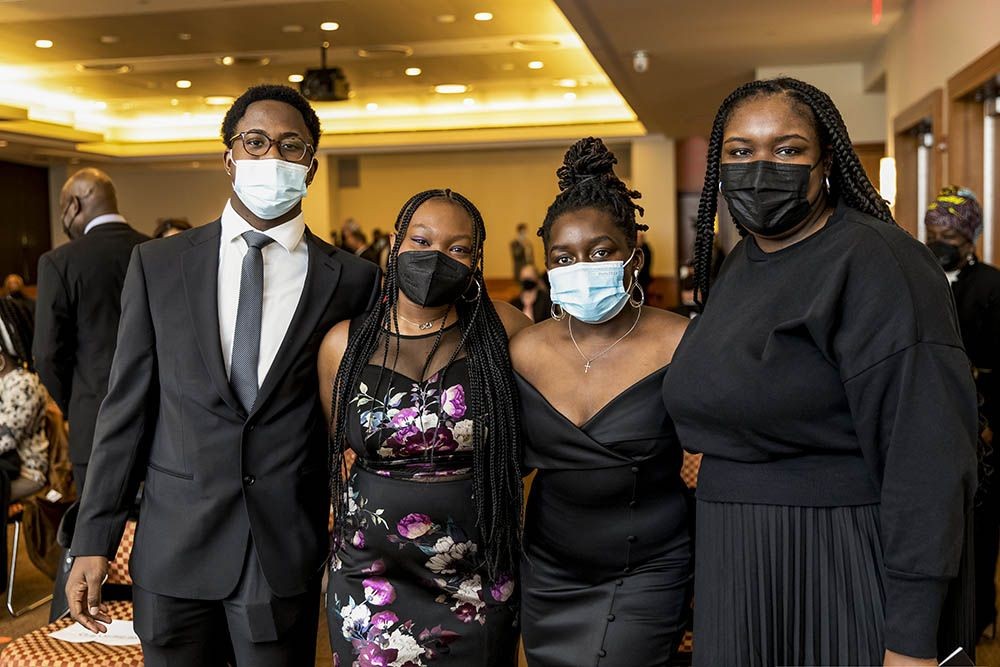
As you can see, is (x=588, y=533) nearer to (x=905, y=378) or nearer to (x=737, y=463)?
(x=737, y=463)

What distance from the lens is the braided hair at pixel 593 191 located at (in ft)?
8.11

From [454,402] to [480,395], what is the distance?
0.06 metres

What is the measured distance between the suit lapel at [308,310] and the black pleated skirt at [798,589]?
1.02 m

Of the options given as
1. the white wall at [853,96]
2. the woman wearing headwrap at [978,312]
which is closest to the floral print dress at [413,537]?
the woman wearing headwrap at [978,312]

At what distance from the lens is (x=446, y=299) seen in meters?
2.45

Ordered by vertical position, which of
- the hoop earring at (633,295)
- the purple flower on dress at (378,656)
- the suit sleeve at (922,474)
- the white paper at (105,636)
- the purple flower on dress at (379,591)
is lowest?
the white paper at (105,636)

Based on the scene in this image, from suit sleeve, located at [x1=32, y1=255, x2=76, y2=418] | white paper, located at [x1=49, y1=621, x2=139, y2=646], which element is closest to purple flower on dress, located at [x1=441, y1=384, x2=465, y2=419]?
white paper, located at [x1=49, y1=621, x2=139, y2=646]

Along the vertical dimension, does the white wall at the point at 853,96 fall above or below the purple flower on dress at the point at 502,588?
above

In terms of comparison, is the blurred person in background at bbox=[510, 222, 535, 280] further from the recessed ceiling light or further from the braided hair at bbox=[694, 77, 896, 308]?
the braided hair at bbox=[694, 77, 896, 308]

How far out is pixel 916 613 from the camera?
173 centimetres

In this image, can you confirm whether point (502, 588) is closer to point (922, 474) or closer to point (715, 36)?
point (922, 474)

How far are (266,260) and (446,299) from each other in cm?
45

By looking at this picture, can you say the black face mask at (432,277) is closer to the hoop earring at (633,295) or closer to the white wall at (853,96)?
the hoop earring at (633,295)

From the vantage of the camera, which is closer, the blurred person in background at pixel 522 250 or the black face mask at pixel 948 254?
the black face mask at pixel 948 254
